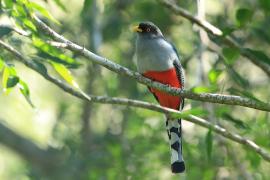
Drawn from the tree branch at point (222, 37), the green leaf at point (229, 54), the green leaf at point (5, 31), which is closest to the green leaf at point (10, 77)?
the green leaf at point (5, 31)

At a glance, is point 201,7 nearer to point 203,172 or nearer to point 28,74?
point 203,172

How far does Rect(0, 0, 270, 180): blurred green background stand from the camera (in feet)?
21.4

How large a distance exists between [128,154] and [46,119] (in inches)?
84.8

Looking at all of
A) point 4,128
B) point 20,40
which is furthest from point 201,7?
point 4,128

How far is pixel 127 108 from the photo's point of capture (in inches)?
291

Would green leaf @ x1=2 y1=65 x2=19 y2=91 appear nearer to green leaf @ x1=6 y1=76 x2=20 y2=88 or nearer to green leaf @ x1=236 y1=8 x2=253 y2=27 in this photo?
green leaf @ x1=6 y1=76 x2=20 y2=88

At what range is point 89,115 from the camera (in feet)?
25.6

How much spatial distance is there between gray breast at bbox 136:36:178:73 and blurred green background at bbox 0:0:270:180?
0.32 metres

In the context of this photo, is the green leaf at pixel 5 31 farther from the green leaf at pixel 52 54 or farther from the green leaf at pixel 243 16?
the green leaf at pixel 243 16

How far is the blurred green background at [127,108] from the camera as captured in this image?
6.53 m

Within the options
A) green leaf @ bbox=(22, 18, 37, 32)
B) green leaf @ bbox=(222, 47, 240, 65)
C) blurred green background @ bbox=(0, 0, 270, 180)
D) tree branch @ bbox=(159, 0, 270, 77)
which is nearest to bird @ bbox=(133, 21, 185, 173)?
blurred green background @ bbox=(0, 0, 270, 180)

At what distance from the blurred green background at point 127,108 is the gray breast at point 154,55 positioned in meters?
0.32

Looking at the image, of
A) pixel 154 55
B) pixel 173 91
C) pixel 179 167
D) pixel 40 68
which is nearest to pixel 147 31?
pixel 154 55

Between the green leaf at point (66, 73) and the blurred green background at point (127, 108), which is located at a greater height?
the blurred green background at point (127, 108)
